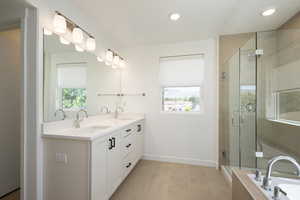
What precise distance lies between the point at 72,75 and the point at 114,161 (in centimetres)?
141

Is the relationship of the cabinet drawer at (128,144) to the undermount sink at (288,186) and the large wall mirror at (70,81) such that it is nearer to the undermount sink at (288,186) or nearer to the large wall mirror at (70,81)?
the large wall mirror at (70,81)

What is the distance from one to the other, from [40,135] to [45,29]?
114 cm

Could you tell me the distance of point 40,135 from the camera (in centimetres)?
139

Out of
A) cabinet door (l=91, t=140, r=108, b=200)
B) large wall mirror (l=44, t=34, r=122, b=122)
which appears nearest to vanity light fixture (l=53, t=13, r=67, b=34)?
large wall mirror (l=44, t=34, r=122, b=122)

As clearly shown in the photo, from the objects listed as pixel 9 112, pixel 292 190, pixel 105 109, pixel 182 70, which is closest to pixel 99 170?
pixel 105 109

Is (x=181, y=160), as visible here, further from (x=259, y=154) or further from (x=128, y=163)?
(x=259, y=154)

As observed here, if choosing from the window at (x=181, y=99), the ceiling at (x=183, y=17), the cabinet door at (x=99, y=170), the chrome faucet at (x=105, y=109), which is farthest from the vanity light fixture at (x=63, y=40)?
the window at (x=181, y=99)

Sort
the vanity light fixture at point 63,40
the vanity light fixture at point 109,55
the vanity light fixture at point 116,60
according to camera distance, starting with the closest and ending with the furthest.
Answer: the vanity light fixture at point 63,40
the vanity light fixture at point 109,55
the vanity light fixture at point 116,60

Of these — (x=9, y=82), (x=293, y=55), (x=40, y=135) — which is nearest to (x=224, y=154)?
(x=293, y=55)

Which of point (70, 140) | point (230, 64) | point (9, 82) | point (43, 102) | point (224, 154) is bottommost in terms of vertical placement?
point (224, 154)

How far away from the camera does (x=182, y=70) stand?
9.34 ft

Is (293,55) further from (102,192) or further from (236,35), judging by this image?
(102,192)

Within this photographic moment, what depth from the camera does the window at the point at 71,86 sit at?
1.85 meters

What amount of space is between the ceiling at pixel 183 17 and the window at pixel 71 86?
0.86 metres
